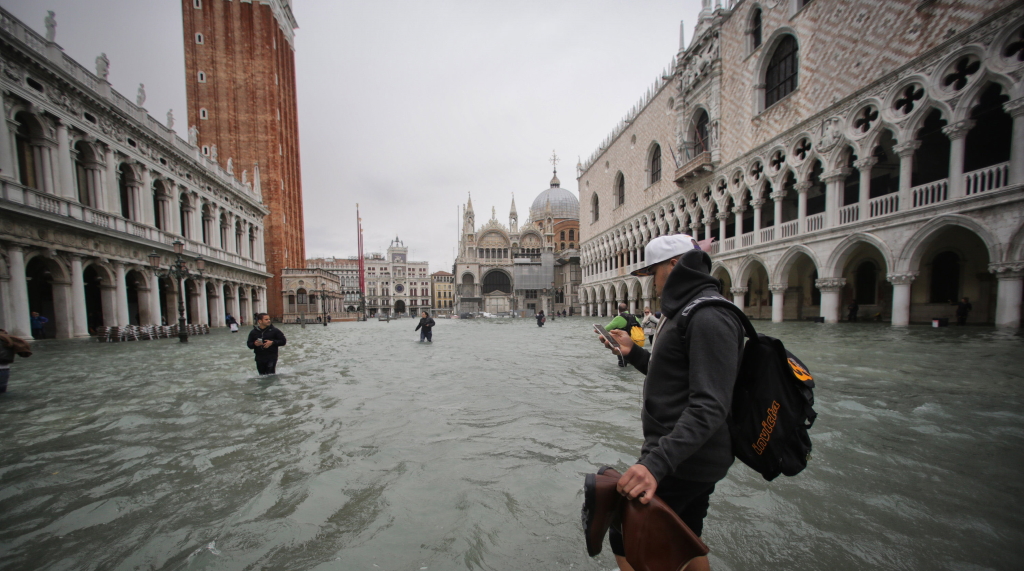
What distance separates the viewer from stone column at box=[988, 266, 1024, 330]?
34.2 ft

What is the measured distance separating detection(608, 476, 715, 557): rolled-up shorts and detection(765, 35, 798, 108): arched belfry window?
71.0 ft

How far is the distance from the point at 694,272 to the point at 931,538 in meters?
2.32

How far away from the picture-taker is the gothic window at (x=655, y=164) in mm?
30030

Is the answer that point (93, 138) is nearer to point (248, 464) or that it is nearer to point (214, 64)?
point (248, 464)

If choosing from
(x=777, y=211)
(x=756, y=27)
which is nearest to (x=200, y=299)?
(x=777, y=211)

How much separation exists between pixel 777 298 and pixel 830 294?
2.64 metres

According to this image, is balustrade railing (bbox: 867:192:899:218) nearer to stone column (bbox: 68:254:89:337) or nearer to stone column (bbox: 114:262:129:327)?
stone column (bbox: 68:254:89:337)

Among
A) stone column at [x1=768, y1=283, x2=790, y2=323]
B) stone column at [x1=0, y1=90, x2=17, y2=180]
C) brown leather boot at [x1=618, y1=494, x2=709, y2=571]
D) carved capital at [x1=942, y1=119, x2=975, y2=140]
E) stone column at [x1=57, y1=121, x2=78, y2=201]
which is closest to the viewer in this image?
brown leather boot at [x1=618, y1=494, x2=709, y2=571]

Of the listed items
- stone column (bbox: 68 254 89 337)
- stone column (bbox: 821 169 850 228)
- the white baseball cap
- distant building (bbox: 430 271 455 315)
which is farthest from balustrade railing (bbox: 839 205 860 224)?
distant building (bbox: 430 271 455 315)

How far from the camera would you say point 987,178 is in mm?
11039

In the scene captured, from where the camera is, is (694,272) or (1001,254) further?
(1001,254)

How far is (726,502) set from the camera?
284cm

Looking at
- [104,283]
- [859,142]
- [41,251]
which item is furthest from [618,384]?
[104,283]

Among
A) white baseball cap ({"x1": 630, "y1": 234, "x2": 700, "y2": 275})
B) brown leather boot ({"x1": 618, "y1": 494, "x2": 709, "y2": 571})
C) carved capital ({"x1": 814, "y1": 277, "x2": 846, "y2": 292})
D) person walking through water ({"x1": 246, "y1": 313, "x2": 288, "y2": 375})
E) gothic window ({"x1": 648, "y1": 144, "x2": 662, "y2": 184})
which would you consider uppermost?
gothic window ({"x1": 648, "y1": 144, "x2": 662, "y2": 184})
